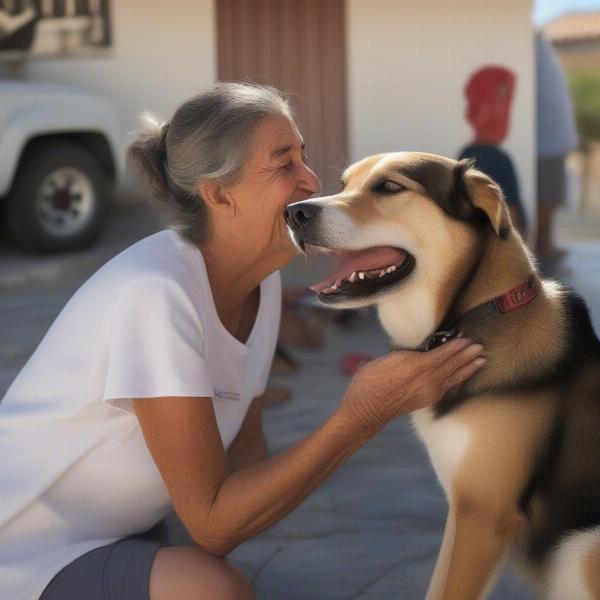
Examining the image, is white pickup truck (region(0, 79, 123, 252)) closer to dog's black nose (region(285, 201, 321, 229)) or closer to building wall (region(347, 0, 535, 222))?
building wall (region(347, 0, 535, 222))

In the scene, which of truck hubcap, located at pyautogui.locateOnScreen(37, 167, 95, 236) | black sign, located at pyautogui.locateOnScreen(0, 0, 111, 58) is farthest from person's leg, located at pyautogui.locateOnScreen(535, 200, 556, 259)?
black sign, located at pyautogui.locateOnScreen(0, 0, 111, 58)

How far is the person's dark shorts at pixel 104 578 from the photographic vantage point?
248 centimetres

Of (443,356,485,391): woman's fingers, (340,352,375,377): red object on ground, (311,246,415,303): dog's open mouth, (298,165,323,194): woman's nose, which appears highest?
(298,165,323,194): woman's nose

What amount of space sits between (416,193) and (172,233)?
2.01ft

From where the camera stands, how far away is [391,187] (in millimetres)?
2857

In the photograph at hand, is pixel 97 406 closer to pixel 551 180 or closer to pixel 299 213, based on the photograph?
pixel 299 213

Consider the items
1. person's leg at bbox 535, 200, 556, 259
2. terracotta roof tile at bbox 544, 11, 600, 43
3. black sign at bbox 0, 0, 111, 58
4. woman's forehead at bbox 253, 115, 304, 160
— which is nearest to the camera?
woman's forehead at bbox 253, 115, 304, 160

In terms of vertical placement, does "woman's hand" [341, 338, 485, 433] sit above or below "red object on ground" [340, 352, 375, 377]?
above

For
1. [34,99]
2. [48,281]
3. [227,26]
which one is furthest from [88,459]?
[227,26]

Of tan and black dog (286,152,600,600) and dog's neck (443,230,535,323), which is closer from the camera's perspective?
tan and black dog (286,152,600,600)

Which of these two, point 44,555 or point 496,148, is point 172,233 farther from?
point 496,148

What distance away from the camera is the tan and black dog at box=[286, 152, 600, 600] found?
8.44 ft

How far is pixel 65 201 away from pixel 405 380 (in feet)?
20.9

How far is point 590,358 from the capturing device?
8.75 ft
